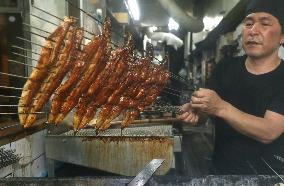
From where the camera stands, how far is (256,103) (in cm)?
328

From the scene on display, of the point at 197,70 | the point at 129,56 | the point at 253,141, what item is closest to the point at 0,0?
the point at 129,56

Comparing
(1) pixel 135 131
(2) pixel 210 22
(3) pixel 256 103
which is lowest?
(1) pixel 135 131

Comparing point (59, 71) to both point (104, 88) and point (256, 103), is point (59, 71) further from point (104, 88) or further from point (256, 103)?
point (256, 103)

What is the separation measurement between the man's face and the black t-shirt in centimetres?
23

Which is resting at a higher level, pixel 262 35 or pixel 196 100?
pixel 262 35

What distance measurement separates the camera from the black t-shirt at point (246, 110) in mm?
3128

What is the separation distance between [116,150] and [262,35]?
1994mm

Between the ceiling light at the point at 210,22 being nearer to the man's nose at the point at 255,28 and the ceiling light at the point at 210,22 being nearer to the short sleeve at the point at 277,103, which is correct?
the man's nose at the point at 255,28

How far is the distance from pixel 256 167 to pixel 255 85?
2.64 feet

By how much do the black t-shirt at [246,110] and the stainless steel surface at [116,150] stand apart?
2.06ft

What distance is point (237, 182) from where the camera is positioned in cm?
250

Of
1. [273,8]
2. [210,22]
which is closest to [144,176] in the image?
[273,8]

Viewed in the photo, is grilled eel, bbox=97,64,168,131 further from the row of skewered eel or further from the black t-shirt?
the black t-shirt

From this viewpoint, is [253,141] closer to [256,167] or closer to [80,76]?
[256,167]
